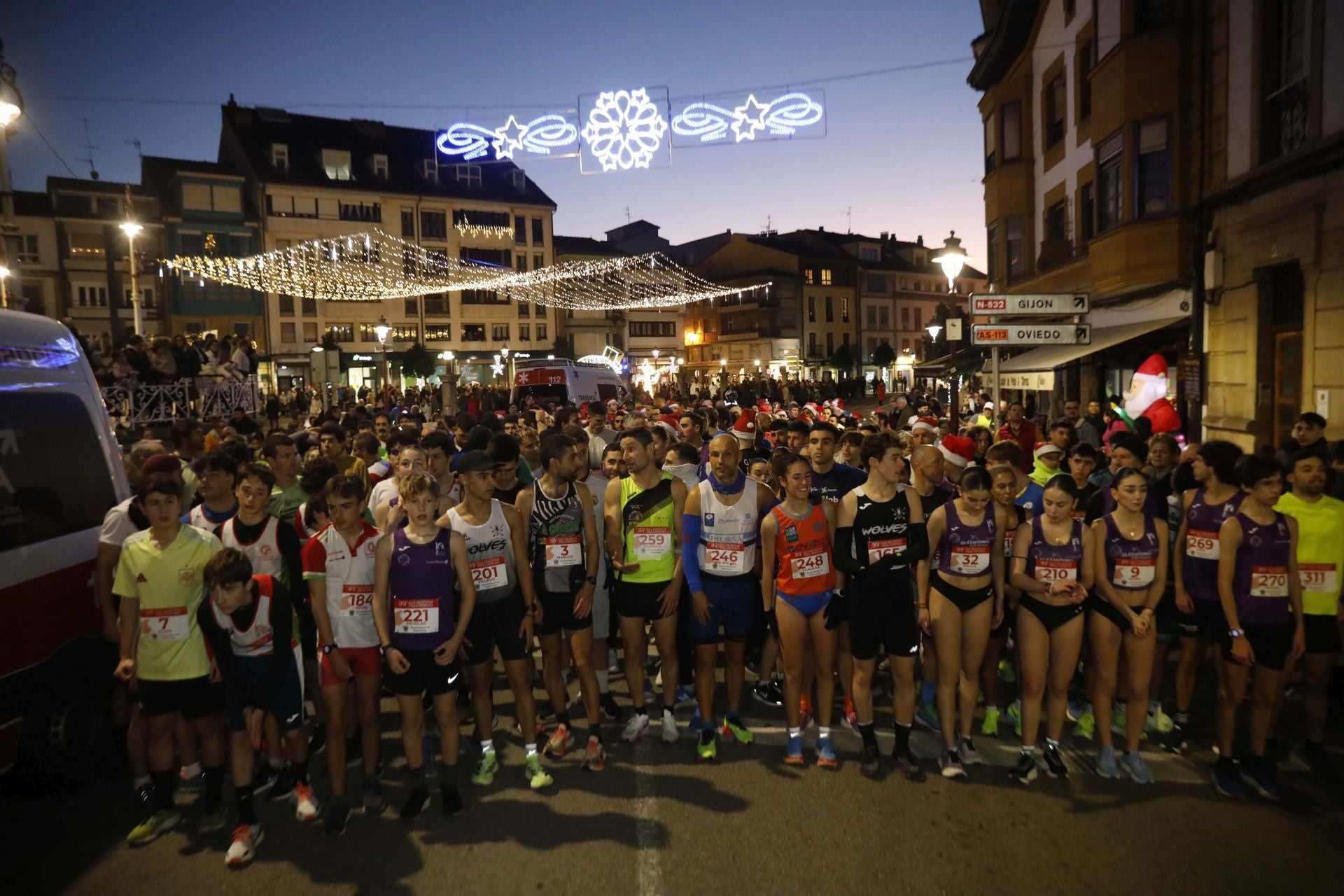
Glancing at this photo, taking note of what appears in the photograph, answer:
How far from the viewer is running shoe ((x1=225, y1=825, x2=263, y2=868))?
14.0 ft

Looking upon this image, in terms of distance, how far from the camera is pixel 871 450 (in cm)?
573

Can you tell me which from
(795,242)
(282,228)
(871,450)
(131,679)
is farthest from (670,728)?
(795,242)

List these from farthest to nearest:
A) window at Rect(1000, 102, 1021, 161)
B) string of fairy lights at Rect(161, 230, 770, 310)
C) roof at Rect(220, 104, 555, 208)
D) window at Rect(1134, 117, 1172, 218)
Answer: roof at Rect(220, 104, 555, 208)
string of fairy lights at Rect(161, 230, 770, 310)
window at Rect(1000, 102, 1021, 161)
window at Rect(1134, 117, 1172, 218)

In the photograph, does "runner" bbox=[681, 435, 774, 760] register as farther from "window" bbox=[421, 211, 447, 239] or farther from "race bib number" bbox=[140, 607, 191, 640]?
"window" bbox=[421, 211, 447, 239]

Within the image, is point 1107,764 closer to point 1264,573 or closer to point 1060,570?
point 1060,570

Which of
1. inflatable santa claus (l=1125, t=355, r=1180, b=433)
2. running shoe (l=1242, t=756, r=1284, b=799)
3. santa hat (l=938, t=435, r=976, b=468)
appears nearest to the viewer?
running shoe (l=1242, t=756, r=1284, b=799)

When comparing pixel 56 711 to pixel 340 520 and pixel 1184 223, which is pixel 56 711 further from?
pixel 1184 223

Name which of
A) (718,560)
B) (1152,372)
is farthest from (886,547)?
(1152,372)

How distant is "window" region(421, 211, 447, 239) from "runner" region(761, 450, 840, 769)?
177 ft

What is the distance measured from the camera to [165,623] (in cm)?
445

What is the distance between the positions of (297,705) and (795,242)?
2722 inches

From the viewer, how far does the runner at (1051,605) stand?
16.2 feet

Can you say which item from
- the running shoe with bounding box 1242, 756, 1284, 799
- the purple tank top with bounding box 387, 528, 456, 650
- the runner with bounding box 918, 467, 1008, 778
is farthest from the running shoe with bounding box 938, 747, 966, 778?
the purple tank top with bounding box 387, 528, 456, 650

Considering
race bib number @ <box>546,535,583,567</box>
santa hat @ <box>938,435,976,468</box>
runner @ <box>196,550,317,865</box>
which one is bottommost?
runner @ <box>196,550,317,865</box>
